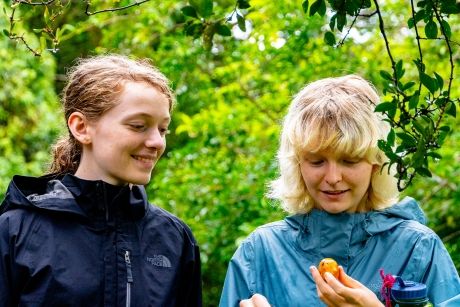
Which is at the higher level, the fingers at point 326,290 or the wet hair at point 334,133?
the wet hair at point 334,133

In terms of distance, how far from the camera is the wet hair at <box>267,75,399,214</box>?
239 centimetres

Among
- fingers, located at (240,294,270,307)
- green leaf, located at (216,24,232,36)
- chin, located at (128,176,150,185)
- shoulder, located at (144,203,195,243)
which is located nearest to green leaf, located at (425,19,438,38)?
green leaf, located at (216,24,232,36)

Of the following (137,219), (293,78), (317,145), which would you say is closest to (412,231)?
(317,145)

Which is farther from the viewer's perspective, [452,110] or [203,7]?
[203,7]

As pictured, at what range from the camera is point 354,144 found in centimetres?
238

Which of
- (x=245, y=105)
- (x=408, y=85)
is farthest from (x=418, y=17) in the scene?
(x=245, y=105)

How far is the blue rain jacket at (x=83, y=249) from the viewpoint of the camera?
7.76 ft

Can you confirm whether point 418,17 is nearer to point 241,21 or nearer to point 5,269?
point 241,21

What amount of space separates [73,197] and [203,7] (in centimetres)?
63

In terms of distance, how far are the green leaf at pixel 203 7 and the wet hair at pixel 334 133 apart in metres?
0.37

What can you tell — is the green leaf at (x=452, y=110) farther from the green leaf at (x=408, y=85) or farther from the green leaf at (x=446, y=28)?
the green leaf at (x=446, y=28)

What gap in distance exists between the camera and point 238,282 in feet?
8.11

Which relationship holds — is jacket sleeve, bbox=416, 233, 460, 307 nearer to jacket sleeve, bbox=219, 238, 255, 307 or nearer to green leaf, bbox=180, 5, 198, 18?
jacket sleeve, bbox=219, 238, 255, 307

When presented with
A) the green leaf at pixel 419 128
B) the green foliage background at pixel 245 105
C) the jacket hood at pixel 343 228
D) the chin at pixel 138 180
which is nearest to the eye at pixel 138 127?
the chin at pixel 138 180
